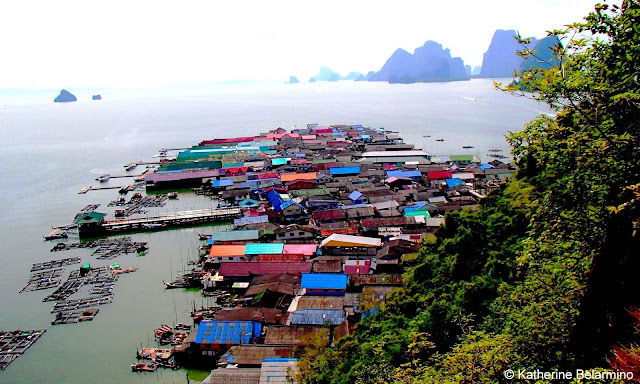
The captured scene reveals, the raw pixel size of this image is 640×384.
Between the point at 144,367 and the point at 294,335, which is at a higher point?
the point at 294,335

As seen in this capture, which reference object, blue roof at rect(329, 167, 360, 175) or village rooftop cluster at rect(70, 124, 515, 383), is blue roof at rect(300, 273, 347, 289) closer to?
village rooftop cluster at rect(70, 124, 515, 383)

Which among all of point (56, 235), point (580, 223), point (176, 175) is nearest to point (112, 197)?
point (176, 175)

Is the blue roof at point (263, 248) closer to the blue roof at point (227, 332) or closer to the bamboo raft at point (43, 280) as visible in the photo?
the blue roof at point (227, 332)

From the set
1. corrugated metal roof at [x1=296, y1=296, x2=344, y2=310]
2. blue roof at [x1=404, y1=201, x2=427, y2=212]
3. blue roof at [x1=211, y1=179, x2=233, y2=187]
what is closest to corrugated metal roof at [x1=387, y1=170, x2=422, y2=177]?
blue roof at [x1=404, y1=201, x2=427, y2=212]

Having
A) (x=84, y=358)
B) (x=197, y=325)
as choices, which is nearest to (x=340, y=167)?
(x=197, y=325)

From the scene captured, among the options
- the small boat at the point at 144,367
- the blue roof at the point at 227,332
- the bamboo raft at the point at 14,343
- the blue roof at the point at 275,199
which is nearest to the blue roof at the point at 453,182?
the blue roof at the point at 275,199

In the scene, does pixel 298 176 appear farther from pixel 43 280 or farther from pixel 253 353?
pixel 253 353

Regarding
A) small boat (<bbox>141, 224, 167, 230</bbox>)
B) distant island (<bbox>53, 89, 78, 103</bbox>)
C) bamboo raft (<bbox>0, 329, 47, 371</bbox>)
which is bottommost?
bamboo raft (<bbox>0, 329, 47, 371</bbox>)
